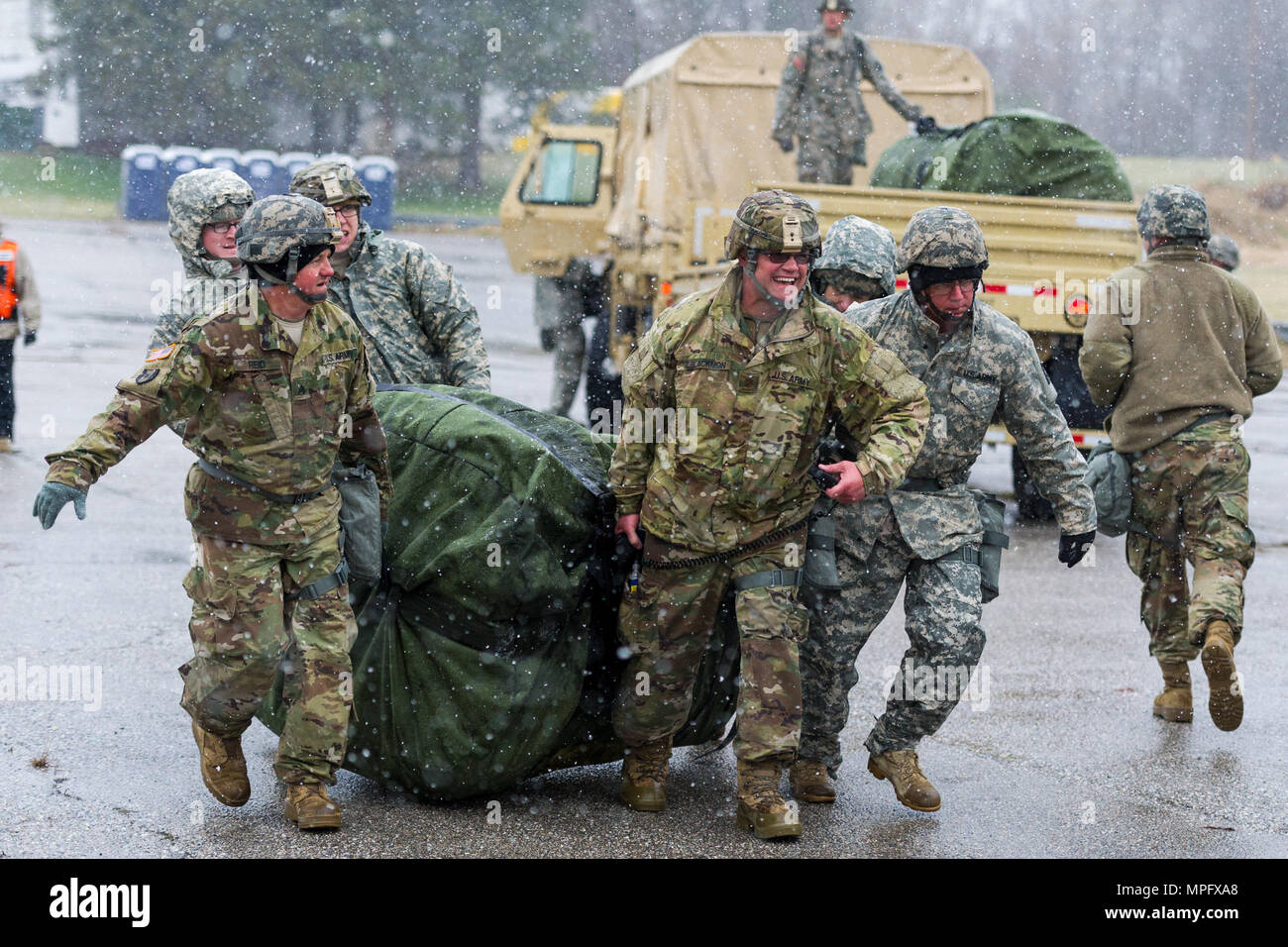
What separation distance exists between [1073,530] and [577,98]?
44693 millimetres

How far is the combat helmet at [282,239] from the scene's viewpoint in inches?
175

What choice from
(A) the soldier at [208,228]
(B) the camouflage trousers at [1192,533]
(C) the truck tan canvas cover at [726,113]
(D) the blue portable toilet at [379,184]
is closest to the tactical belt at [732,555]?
(A) the soldier at [208,228]

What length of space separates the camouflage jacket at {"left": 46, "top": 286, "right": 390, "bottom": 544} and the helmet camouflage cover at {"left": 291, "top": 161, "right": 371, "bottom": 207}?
0.79 m

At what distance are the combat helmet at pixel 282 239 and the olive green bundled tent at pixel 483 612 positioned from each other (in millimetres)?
661

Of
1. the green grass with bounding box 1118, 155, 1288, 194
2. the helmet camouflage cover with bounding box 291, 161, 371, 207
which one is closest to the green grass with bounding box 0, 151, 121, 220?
the green grass with bounding box 1118, 155, 1288, 194

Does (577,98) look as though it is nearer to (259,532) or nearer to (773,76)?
(773,76)

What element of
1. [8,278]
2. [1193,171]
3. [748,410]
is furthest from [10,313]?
[1193,171]

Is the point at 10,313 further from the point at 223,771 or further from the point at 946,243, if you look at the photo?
the point at 946,243

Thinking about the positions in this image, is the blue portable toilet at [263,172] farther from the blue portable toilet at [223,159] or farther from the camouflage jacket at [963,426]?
the camouflage jacket at [963,426]

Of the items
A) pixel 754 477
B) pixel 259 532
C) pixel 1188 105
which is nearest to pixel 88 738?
pixel 259 532

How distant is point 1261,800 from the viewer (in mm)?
5219

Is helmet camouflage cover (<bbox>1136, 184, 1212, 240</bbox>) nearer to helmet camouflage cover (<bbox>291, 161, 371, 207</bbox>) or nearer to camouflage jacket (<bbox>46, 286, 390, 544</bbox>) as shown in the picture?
helmet camouflage cover (<bbox>291, 161, 371, 207</bbox>)

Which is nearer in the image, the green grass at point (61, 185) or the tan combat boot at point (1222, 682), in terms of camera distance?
the tan combat boot at point (1222, 682)

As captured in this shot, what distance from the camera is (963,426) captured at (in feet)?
16.2
